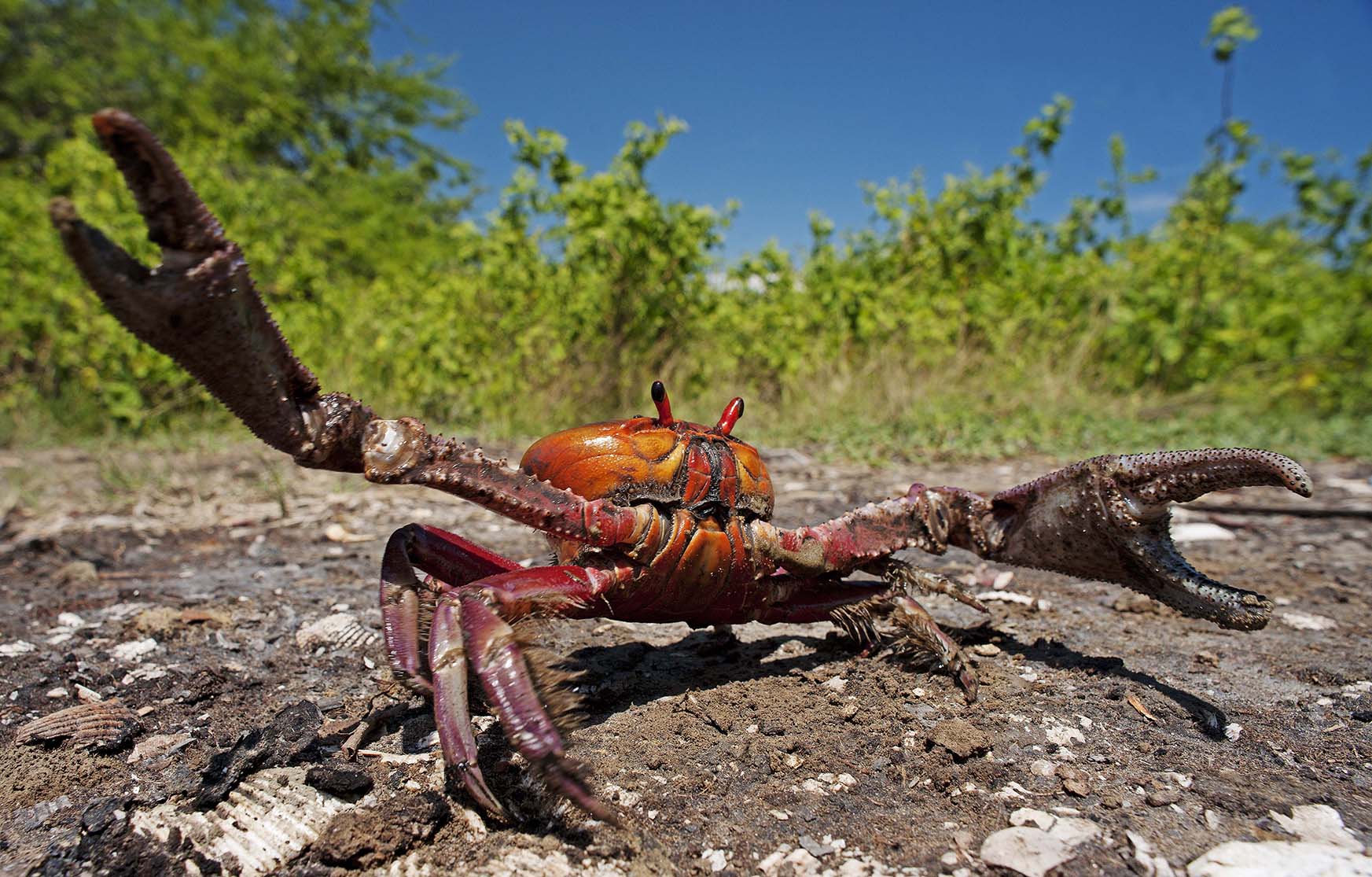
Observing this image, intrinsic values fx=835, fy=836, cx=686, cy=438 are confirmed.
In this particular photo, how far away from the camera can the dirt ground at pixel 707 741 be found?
6.00 feet

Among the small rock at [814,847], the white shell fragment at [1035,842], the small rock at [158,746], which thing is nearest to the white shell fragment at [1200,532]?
the white shell fragment at [1035,842]


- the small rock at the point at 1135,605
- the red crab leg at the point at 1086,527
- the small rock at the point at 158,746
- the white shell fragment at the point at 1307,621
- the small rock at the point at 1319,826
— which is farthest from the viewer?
the small rock at the point at 1135,605

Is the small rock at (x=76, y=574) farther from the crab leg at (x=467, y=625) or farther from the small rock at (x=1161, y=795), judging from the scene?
the small rock at (x=1161, y=795)

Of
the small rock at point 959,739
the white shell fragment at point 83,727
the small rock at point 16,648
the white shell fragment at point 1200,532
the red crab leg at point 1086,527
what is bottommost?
the white shell fragment at point 83,727

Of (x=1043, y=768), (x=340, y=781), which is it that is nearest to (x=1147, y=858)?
(x=1043, y=768)

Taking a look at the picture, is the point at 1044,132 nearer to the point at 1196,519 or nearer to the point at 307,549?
the point at 1196,519

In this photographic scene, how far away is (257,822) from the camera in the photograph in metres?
1.96

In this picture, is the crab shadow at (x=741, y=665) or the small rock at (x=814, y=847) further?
the crab shadow at (x=741, y=665)

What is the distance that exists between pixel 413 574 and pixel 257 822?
2.22ft

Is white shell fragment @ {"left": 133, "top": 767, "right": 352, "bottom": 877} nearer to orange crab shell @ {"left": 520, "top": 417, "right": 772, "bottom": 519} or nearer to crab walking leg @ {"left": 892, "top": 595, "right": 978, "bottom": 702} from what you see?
orange crab shell @ {"left": 520, "top": 417, "right": 772, "bottom": 519}

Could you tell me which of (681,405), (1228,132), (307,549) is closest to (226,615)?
(307,549)

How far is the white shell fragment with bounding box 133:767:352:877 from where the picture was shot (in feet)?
6.07

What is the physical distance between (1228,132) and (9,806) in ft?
43.4

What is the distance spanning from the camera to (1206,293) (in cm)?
1077
